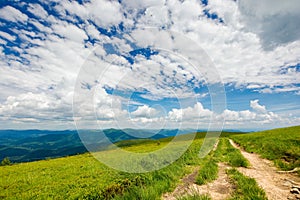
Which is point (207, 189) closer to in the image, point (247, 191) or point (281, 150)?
point (247, 191)

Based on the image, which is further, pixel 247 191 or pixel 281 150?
pixel 281 150

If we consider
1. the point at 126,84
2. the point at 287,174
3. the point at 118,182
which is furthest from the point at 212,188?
the point at 126,84

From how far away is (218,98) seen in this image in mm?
15367

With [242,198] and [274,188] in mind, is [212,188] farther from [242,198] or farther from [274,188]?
[274,188]

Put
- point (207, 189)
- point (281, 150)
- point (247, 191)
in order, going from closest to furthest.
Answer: point (247, 191) < point (207, 189) < point (281, 150)

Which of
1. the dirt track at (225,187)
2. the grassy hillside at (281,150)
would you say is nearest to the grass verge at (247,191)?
the dirt track at (225,187)

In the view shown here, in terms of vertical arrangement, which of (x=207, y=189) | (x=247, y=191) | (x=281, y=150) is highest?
(x=281, y=150)

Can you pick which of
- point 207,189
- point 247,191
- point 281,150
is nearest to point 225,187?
point 207,189

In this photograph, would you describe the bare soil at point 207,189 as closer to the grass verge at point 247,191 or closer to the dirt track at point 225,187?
the dirt track at point 225,187

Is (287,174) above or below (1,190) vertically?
above

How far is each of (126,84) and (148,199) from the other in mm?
13358

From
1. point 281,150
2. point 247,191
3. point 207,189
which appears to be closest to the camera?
point 247,191

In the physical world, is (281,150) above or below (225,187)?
above

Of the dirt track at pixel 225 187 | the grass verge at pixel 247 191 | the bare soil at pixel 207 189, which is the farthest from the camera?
the bare soil at pixel 207 189
